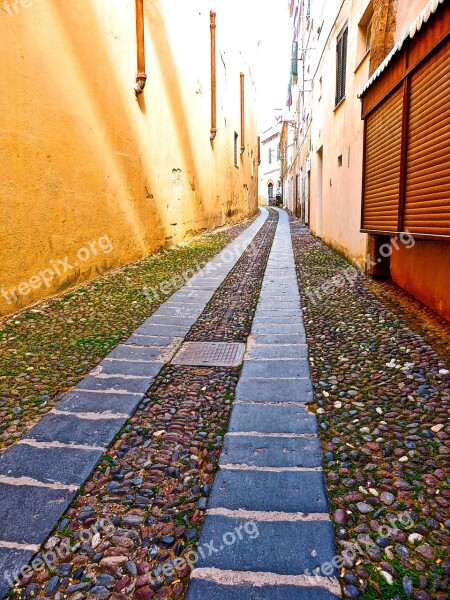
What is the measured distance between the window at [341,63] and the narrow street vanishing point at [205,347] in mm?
87

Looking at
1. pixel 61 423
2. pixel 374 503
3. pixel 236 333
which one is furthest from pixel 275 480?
pixel 236 333

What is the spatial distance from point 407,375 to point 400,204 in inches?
76.7

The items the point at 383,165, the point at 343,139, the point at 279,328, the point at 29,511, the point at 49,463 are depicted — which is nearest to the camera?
the point at 29,511

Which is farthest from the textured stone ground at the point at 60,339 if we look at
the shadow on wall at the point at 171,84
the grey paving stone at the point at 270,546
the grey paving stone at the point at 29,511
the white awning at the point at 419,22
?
the shadow on wall at the point at 171,84

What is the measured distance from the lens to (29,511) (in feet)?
4.91

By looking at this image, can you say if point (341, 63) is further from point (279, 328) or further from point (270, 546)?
→ point (270, 546)

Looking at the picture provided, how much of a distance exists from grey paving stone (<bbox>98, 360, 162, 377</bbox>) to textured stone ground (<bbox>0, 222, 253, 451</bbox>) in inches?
4.8

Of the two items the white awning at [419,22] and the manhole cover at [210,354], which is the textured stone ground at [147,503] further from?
the white awning at [419,22]

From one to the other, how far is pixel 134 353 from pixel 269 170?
177 ft

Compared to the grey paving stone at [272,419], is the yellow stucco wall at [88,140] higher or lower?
higher

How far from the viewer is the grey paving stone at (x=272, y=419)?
2.02 metres

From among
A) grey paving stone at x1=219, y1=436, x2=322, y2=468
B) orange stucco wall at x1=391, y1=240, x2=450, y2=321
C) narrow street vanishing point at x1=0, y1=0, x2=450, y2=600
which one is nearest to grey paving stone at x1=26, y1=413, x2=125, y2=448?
narrow street vanishing point at x1=0, y1=0, x2=450, y2=600

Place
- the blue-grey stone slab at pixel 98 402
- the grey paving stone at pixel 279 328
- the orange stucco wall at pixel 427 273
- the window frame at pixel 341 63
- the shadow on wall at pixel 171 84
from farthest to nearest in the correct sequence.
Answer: the shadow on wall at pixel 171 84
the window frame at pixel 341 63
the orange stucco wall at pixel 427 273
the grey paving stone at pixel 279 328
the blue-grey stone slab at pixel 98 402

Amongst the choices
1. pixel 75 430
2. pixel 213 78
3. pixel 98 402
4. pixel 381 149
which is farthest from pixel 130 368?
pixel 213 78
